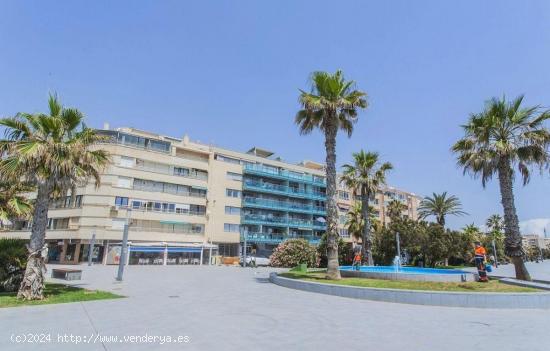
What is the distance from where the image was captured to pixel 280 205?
61812mm

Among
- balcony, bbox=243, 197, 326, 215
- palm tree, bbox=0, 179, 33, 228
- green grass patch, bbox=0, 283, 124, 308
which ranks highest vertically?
balcony, bbox=243, 197, 326, 215

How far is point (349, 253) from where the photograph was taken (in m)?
50.0

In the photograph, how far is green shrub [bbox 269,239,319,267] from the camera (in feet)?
131

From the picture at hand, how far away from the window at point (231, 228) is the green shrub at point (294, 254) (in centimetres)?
1598

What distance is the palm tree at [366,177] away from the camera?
3386 centimetres

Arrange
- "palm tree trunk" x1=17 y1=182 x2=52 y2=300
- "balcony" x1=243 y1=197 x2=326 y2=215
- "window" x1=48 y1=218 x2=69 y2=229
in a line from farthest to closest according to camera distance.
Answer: "balcony" x1=243 y1=197 x2=326 y2=215 < "window" x1=48 y1=218 x2=69 y2=229 < "palm tree trunk" x1=17 y1=182 x2=52 y2=300

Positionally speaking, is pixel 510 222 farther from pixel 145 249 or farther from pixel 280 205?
pixel 280 205

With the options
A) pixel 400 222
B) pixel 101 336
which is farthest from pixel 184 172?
pixel 101 336

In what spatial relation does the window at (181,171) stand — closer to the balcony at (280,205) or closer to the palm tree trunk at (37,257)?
the balcony at (280,205)

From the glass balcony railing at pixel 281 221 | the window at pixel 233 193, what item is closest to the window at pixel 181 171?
the window at pixel 233 193

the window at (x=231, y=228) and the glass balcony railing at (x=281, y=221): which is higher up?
the glass balcony railing at (x=281, y=221)

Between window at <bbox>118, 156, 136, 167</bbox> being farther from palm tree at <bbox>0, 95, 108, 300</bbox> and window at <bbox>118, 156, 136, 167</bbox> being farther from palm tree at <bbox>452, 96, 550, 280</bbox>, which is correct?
palm tree at <bbox>452, 96, 550, 280</bbox>

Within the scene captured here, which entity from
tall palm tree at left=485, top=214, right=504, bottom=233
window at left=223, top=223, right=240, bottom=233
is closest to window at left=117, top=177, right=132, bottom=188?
window at left=223, top=223, right=240, bottom=233

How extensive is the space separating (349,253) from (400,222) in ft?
30.7
